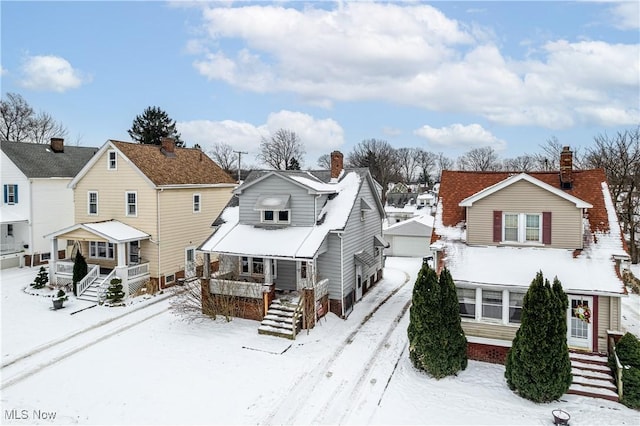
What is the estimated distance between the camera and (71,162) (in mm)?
32906

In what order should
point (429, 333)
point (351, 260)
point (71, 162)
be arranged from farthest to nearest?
point (71, 162) → point (351, 260) → point (429, 333)

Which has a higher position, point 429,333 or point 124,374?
point 429,333

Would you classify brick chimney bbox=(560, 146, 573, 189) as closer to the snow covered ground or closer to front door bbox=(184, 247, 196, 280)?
the snow covered ground

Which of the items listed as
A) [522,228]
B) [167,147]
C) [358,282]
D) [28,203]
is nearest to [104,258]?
[167,147]

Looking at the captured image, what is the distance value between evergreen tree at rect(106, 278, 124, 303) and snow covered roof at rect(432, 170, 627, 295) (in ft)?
52.9

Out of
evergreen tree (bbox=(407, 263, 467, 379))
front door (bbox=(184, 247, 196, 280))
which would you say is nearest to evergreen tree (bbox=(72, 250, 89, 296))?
front door (bbox=(184, 247, 196, 280))

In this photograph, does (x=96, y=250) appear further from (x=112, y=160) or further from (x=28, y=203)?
(x=28, y=203)

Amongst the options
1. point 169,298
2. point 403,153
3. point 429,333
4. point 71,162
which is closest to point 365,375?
point 429,333

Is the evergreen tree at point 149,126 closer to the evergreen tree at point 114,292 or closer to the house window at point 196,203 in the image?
the house window at point 196,203

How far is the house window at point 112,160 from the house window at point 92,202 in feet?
6.68

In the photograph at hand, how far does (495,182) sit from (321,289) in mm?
9132

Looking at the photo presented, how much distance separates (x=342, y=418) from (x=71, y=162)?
30.7 metres

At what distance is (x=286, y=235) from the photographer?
2003 cm

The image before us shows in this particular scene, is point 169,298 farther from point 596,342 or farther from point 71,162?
point 596,342
